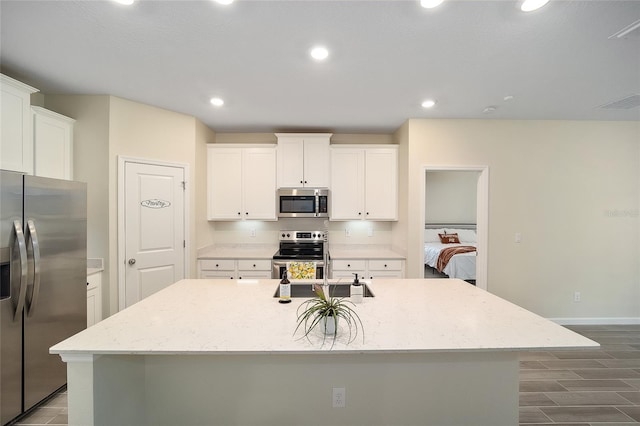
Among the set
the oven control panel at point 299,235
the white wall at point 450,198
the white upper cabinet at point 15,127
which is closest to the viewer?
the white upper cabinet at point 15,127

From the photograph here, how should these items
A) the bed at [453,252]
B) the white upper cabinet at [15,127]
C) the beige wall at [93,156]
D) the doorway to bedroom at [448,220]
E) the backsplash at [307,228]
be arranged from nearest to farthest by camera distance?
1. the white upper cabinet at [15,127]
2. the beige wall at [93,156]
3. the backsplash at [307,228]
4. the bed at [453,252]
5. the doorway to bedroom at [448,220]

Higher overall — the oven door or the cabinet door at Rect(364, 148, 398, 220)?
the cabinet door at Rect(364, 148, 398, 220)

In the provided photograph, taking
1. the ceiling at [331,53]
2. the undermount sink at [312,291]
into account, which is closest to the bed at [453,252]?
the ceiling at [331,53]

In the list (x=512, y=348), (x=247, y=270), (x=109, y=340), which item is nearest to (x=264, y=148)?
(x=247, y=270)

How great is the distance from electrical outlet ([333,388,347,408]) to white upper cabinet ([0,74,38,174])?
9.55 feet

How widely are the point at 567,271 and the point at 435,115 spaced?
267 centimetres

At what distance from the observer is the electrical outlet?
65.4 inches

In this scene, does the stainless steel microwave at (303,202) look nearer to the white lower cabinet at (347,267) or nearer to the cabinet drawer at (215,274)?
the white lower cabinet at (347,267)

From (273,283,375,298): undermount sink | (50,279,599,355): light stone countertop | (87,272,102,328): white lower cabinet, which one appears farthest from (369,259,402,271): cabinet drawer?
(87,272,102,328): white lower cabinet

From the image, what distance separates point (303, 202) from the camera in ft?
13.5

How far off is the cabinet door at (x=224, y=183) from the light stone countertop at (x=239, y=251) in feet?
1.57

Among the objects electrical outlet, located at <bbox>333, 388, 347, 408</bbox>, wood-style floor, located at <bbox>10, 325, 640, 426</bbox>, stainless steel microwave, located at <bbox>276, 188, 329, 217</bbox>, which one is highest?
stainless steel microwave, located at <bbox>276, 188, 329, 217</bbox>

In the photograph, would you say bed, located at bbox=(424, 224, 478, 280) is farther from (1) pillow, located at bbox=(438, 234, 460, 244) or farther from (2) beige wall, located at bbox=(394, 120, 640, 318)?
(2) beige wall, located at bbox=(394, 120, 640, 318)

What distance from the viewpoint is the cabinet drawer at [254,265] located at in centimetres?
386
